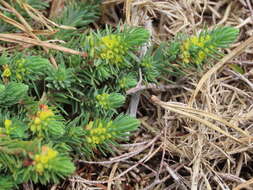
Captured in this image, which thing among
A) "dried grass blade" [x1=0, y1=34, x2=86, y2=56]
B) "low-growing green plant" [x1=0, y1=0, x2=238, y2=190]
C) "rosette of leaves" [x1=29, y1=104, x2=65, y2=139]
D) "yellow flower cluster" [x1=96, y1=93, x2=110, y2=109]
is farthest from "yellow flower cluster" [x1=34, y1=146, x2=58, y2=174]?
"dried grass blade" [x1=0, y1=34, x2=86, y2=56]

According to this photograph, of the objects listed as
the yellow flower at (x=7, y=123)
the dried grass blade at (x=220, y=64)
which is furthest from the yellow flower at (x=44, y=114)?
the dried grass blade at (x=220, y=64)

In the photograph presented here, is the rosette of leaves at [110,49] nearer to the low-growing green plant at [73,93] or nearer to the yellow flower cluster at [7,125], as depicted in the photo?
the low-growing green plant at [73,93]

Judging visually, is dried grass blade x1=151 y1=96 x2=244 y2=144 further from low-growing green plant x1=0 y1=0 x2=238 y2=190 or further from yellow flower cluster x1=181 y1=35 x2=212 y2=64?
yellow flower cluster x1=181 y1=35 x2=212 y2=64

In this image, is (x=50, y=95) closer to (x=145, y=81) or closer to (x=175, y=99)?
(x=145, y=81)

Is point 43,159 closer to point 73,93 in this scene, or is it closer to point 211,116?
point 73,93

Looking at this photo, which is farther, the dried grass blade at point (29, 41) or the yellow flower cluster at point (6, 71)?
the dried grass blade at point (29, 41)
